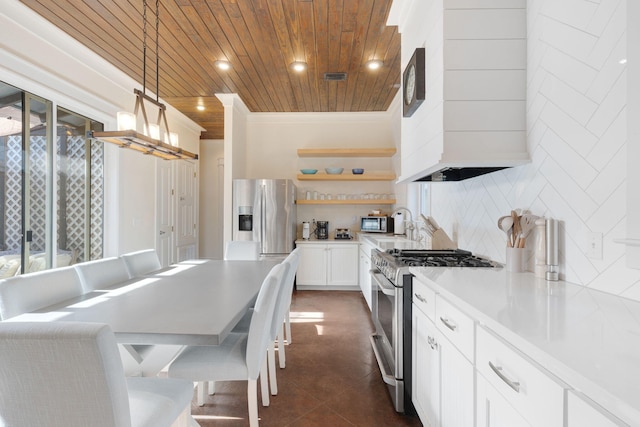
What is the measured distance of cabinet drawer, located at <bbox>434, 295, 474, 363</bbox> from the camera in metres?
1.19

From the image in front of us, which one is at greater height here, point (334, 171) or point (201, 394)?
point (334, 171)

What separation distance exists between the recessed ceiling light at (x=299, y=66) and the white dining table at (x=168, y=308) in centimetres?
242

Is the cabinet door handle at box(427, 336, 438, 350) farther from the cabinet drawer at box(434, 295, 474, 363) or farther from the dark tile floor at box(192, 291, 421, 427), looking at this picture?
the dark tile floor at box(192, 291, 421, 427)

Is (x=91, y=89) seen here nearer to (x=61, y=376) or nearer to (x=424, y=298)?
(x=61, y=376)

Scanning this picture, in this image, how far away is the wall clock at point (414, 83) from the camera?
2137 mm

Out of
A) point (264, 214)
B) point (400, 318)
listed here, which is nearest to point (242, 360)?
point (400, 318)

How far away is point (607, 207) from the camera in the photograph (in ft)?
4.18

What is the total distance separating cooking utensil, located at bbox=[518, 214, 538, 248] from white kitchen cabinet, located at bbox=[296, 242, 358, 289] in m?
3.19

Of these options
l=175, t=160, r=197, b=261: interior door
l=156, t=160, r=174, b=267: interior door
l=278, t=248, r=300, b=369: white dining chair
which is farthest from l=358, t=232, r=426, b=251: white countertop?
l=175, t=160, r=197, b=261: interior door

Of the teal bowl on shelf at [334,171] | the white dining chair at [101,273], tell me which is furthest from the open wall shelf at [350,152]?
the white dining chair at [101,273]

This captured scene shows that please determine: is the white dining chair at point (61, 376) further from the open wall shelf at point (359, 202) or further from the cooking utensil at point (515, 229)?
the open wall shelf at point (359, 202)

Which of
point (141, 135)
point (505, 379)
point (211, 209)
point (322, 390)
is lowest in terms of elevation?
point (322, 390)

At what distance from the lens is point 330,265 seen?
4.86 metres

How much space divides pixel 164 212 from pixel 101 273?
3278 mm
